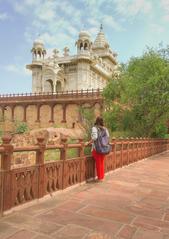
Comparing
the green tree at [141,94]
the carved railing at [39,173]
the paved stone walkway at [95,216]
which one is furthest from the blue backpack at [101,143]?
the green tree at [141,94]

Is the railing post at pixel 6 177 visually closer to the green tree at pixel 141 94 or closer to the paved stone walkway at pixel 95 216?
the paved stone walkway at pixel 95 216

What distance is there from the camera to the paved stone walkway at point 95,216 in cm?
342

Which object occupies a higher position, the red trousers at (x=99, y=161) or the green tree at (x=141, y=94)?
the green tree at (x=141, y=94)

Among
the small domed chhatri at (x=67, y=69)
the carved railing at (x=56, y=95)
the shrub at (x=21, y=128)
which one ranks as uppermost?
the small domed chhatri at (x=67, y=69)

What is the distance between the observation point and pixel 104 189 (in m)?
6.10

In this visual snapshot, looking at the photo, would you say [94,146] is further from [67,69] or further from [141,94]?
[67,69]

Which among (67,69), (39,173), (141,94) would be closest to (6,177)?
(39,173)

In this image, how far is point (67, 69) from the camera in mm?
41281

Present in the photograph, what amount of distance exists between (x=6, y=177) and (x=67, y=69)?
38.3 meters

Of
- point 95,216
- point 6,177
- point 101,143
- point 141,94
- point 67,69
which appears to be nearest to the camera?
point 6,177

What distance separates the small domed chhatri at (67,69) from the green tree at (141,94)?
1936 cm

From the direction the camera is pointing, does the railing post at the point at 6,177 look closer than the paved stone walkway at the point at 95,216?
No

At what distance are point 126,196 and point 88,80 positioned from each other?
117 feet

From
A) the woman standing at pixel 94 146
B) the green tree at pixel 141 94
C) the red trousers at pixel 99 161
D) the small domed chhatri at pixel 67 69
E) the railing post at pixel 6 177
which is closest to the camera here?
the railing post at pixel 6 177
